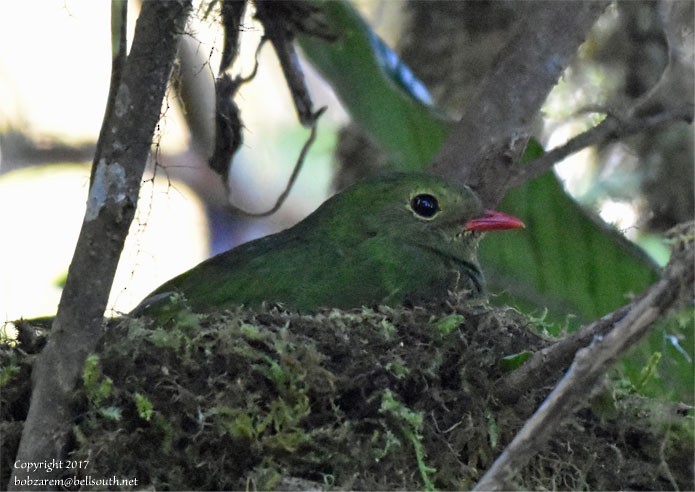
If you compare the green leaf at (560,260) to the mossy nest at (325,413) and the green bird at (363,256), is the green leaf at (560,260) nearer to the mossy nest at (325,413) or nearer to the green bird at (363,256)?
the green bird at (363,256)


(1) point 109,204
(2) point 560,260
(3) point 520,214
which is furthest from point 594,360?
(3) point 520,214

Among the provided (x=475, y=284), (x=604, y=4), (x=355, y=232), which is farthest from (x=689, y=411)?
(x=604, y=4)

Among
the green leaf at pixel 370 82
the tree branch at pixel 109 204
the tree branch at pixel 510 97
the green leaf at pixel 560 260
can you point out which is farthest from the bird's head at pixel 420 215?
the tree branch at pixel 109 204

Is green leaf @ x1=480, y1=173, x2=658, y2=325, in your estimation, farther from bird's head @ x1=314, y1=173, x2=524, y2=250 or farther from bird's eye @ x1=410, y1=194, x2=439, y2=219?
bird's eye @ x1=410, y1=194, x2=439, y2=219

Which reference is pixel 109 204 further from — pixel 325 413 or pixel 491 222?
pixel 491 222

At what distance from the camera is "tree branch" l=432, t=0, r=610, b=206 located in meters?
4.96

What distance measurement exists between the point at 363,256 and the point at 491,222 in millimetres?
595

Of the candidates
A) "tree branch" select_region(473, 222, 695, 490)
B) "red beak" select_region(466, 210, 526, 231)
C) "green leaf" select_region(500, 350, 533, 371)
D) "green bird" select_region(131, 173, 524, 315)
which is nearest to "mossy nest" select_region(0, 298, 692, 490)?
"green leaf" select_region(500, 350, 533, 371)

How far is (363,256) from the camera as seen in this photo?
4.83m

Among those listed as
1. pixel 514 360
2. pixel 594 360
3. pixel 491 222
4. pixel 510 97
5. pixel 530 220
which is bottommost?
pixel 594 360

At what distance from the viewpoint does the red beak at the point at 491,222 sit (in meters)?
4.92

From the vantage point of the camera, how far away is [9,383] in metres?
3.64

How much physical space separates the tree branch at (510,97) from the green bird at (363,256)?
6.8 inches

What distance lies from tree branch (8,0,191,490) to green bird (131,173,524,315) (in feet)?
3.84
